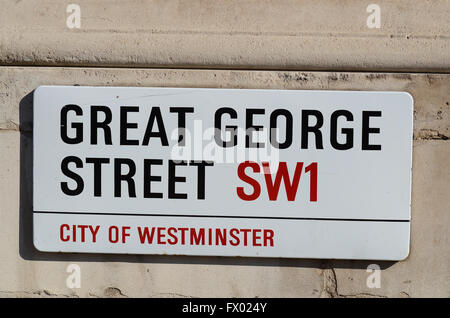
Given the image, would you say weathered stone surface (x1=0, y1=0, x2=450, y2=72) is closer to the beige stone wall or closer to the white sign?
Result: the beige stone wall

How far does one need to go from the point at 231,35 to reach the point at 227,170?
682mm

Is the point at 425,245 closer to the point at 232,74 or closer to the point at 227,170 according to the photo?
A: the point at 227,170

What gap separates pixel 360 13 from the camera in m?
2.63

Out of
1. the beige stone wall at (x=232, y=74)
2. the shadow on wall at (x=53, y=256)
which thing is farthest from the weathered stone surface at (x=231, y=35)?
the shadow on wall at (x=53, y=256)

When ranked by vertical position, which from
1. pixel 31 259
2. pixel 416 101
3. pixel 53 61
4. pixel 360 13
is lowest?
pixel 31 259

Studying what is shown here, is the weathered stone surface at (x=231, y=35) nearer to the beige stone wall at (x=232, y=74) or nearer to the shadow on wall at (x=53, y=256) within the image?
the beige stone wall at (x=232, y=74)

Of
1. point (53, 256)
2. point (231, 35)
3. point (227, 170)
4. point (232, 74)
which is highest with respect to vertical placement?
point (231, 35)

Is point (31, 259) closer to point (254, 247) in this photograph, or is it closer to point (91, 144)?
point (91, 144)

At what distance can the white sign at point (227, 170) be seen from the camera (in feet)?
8.53

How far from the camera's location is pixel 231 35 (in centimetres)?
266

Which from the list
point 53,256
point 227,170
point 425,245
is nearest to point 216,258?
point 227,170
